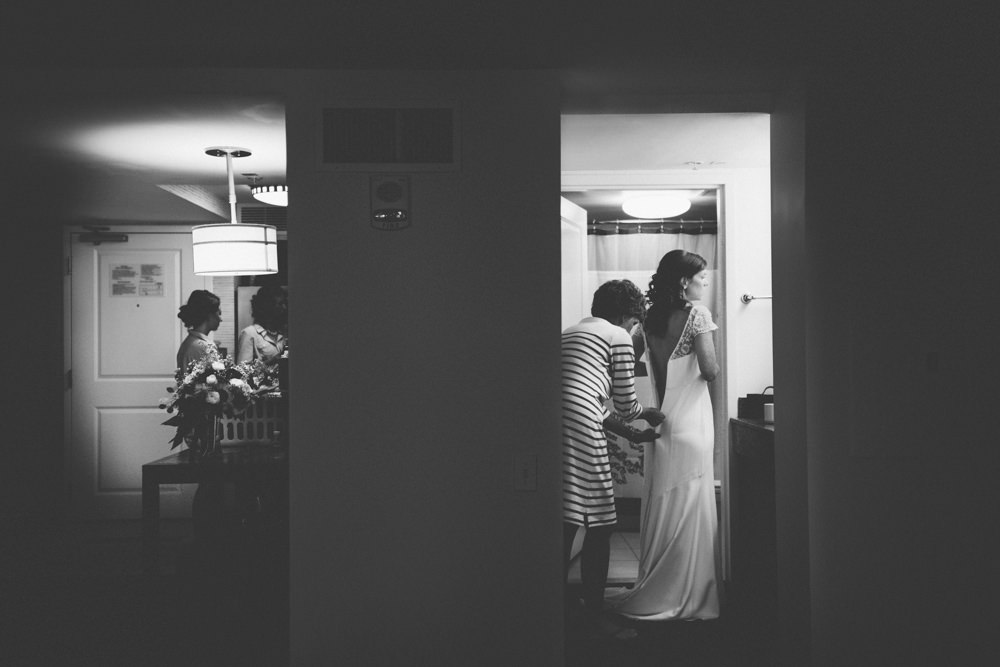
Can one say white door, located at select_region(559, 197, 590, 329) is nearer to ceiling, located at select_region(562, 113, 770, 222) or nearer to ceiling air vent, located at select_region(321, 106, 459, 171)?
ceiling, located at select_region(562, 113, 770, 222)

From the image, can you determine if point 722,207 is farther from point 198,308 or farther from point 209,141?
point 198,308

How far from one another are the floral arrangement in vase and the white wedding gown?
1.79 m

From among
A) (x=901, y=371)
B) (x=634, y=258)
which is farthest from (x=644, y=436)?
(x=634, y=258)

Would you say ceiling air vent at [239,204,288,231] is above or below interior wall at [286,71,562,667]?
above

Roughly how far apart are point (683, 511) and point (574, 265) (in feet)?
4.19

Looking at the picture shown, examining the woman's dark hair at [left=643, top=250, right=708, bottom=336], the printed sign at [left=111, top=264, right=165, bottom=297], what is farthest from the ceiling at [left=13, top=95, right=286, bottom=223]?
the woman's dark hair at [left=643, top=250, right=708, bottom=336]

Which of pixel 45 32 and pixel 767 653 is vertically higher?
pixel 45 32

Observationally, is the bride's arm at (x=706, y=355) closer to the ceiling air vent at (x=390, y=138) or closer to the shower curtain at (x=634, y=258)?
the ceiling air vent at (x=390, y=138)

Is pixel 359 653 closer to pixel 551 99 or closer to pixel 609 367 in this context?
pixel 609 367

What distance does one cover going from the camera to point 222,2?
1.98 metres

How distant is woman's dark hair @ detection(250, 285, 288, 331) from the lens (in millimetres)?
4906

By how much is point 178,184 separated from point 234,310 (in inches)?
46.5

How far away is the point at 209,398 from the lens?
311 centimetres

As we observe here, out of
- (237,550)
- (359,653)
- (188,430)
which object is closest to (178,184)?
(188,430)
